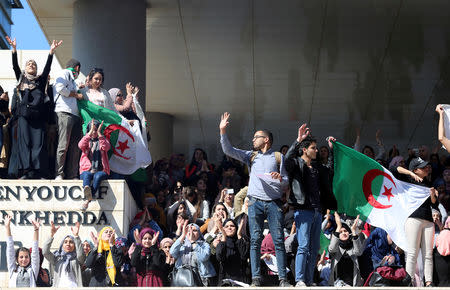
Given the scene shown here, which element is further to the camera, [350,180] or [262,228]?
[350,180]

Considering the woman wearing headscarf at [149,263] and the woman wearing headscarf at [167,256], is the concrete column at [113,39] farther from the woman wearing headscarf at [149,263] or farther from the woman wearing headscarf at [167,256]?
the woman wearing headscarf at [149,263]

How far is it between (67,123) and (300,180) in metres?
4.50

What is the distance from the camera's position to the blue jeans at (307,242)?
44.3ft

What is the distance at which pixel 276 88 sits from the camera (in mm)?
26734

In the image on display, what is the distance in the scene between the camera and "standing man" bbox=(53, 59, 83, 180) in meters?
16.8

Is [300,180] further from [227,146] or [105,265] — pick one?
[105,265]

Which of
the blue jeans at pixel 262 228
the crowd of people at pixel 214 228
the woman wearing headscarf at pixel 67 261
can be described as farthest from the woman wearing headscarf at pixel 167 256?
the blue jeans at pixel 262 228

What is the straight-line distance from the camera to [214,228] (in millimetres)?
15805

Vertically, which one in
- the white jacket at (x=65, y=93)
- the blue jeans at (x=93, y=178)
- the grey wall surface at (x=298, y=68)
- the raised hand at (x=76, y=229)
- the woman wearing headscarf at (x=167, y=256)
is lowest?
the woman wearing headscarf at (x=167, y=256)

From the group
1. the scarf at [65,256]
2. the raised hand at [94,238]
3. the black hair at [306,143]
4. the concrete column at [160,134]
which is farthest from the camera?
the concrete column at [160,134]

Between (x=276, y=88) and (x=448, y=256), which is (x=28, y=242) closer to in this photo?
(x=448, y=256)

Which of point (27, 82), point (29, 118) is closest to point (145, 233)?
point (29, 118)

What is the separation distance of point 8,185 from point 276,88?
37.1ft

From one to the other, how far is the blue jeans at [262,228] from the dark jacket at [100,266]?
2040mm
